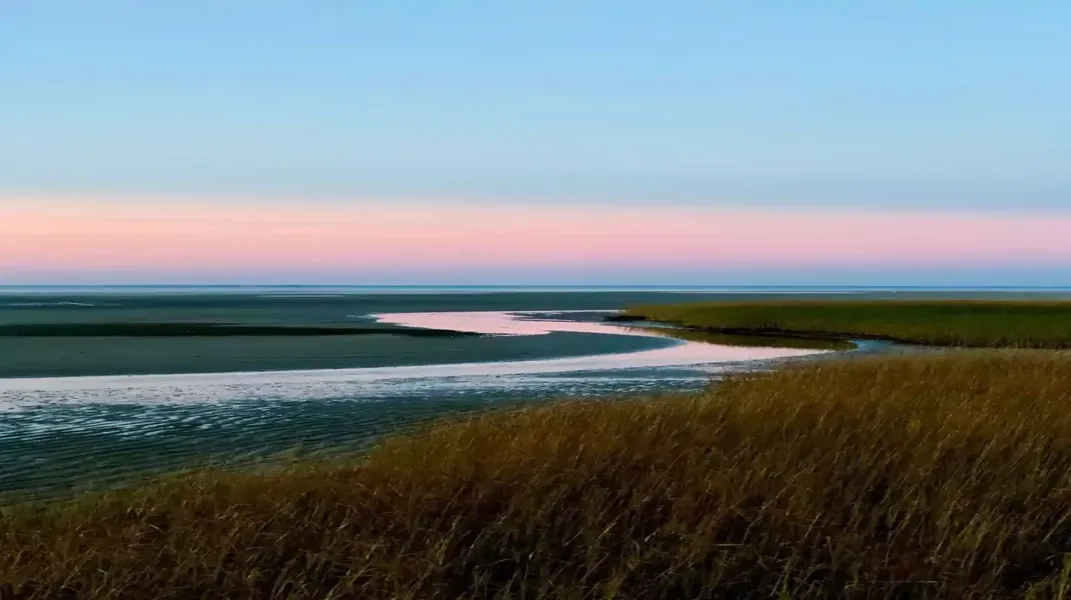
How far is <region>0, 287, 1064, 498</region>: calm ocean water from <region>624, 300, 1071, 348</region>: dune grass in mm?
9531

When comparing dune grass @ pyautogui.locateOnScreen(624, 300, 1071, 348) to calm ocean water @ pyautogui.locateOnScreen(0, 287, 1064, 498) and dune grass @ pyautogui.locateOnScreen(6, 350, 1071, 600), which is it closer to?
calm ocean water @ pyautogui.locateOnScreen(0, 287, 1064, 498)

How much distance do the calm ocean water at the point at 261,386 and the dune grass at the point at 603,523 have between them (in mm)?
4888

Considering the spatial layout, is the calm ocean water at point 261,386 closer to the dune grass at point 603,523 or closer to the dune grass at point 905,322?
the dune grass at point 603,523

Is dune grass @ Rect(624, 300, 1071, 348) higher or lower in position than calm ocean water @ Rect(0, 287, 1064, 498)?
higher

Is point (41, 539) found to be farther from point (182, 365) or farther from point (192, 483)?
point (182, 365)

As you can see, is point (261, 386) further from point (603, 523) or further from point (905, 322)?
point (905, 322)

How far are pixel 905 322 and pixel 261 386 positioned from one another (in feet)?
125

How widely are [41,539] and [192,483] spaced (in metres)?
2.15

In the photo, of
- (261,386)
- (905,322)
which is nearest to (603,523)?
(261,386)

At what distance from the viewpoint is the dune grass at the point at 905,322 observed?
4762 centimetres

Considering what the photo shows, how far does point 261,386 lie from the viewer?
2967 cm

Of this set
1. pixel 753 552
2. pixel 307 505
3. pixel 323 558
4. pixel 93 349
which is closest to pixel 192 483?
pixel 307 505

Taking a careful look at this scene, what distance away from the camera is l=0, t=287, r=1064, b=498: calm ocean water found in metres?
17.3

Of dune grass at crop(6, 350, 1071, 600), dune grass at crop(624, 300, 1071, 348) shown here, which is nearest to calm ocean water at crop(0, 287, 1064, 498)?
dune grass at crop(6, 350, 1071, 600)
